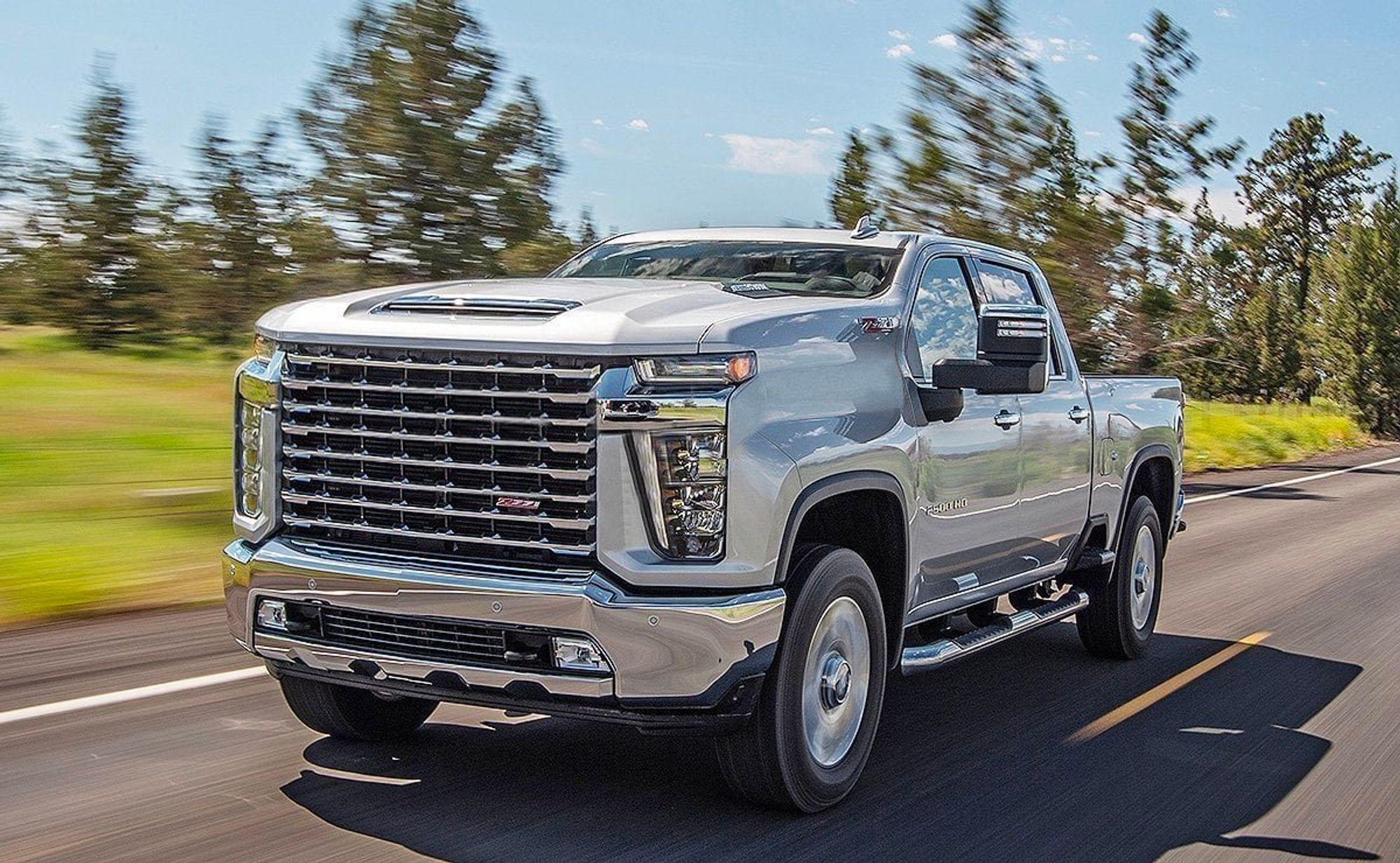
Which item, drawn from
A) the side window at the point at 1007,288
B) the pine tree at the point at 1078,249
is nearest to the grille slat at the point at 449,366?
the side window at the point at 1007,288

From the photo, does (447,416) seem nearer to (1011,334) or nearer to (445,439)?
(445,439)

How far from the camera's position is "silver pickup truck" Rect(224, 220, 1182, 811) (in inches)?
184

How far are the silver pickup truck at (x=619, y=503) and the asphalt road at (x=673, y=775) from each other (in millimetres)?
311

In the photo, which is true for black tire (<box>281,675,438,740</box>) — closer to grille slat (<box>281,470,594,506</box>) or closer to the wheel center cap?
grille slat (<box>281,470,594,506</box>)

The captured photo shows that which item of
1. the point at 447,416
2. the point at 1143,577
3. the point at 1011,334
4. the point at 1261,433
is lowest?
the point at 1261,433

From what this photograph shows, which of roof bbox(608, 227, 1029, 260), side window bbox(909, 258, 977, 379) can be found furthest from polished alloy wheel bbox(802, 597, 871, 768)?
roof bbox(608, 227, 1029, 260)

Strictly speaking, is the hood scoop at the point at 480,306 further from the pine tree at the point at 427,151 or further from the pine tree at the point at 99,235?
the pine tree at the point at 99,235

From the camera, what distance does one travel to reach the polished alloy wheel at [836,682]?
523 cm

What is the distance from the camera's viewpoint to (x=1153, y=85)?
97.0 feet

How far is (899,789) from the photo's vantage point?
574 centimetres

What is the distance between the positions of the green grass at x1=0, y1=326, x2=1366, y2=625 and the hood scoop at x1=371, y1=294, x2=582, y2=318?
4.43m

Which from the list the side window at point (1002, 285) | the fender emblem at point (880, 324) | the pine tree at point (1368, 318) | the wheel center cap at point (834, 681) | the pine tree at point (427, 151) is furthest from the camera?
the pine tree at point (1368, 318)

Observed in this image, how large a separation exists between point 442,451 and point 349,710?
1453 mm

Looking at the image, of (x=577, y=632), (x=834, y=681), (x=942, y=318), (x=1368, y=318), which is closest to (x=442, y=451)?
(x=577, y=632)
